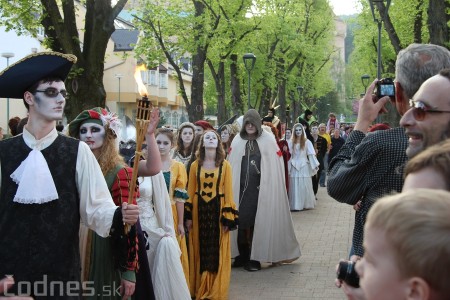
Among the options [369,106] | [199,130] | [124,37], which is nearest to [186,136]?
[199,130]

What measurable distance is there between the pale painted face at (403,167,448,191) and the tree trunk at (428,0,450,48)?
14963 millimetres

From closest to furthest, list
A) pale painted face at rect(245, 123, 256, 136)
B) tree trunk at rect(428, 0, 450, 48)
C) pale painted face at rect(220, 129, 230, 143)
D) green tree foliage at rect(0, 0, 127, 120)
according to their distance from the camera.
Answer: pale painted face at rect(245, 123, 256, 136) → green tree foliage at rect(0, 0, 127, 120) → pale painted face at rect(220, 129, 230, 143) → tree trunk at rect(428, 0, 450, 48)

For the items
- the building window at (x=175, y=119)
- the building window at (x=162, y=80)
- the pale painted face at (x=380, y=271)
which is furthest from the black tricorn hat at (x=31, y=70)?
the building window at (x=175, y=119)

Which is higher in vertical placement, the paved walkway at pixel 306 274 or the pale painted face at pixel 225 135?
the pale painted face at pixel 225 135

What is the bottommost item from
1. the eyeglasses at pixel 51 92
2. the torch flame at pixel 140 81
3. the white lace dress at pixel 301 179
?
the white lace dress at pixel 301 179

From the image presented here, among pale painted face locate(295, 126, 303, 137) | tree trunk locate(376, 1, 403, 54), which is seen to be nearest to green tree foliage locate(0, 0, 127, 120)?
pale painted face locate(295, 126, 303, 137)

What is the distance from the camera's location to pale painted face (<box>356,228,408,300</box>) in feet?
5.82

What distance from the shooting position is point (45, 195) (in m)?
4.27

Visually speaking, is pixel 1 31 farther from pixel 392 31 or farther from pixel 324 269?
pixel 324 269

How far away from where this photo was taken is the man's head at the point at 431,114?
9.94ft

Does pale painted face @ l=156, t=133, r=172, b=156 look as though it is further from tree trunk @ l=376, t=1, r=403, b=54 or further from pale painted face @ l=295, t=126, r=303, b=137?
tree trunk @ l=376, t=1, r=403, b=54

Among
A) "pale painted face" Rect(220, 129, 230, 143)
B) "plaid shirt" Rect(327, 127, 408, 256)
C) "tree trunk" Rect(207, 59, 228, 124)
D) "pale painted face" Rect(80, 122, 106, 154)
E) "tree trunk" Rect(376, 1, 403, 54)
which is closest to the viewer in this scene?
"plaid shirt" Rect(327, 127, 408, 256)

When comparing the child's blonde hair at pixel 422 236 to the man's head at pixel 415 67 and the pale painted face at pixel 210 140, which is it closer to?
the man's head at pixel 415 67

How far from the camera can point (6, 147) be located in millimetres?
4449
